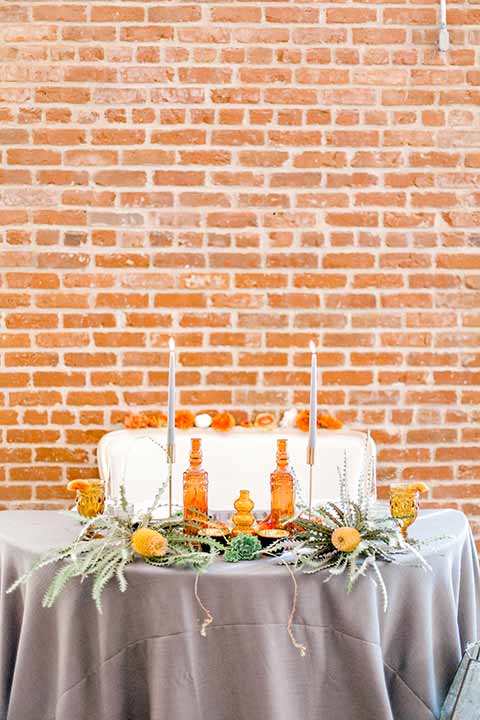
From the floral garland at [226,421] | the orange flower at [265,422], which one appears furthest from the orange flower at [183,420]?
Result: the orange flower at [265,422]

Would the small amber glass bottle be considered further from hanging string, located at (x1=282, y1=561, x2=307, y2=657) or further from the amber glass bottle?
hanging string, located at (x1=282, y1=561, x2=307, y2=657)

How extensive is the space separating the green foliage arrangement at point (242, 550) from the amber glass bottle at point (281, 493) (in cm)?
16

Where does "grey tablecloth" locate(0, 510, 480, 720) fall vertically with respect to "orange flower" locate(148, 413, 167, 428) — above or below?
below

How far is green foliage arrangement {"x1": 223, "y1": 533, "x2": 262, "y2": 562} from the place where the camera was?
174 centimetres

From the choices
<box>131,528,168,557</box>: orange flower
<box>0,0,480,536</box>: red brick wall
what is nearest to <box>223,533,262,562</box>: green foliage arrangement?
<box>131,528,168,557</box>: orange flower

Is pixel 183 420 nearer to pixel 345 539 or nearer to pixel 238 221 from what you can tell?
pixel 238 221

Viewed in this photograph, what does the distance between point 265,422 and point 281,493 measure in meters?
1.02

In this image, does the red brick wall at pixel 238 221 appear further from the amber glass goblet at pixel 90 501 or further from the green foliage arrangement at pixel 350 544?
the green foliage arrangement at pixel 350 544

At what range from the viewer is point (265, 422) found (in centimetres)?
294

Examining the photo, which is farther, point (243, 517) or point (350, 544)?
point (243, 517)

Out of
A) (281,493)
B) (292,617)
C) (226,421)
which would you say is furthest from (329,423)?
(292,617)

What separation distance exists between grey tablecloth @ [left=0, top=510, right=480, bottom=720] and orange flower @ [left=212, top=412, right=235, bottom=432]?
116 centimetres

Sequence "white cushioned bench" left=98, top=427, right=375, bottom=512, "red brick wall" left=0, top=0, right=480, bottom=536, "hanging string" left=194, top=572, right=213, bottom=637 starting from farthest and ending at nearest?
"red brick wall" left=0, top=0, right=480, bottom=536, "white cushioned bench" left=98, top=427, right=375, bottom=512, "hanging string" left=194, top=572, right=213, bottom=637

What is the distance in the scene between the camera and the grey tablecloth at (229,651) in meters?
1.70
